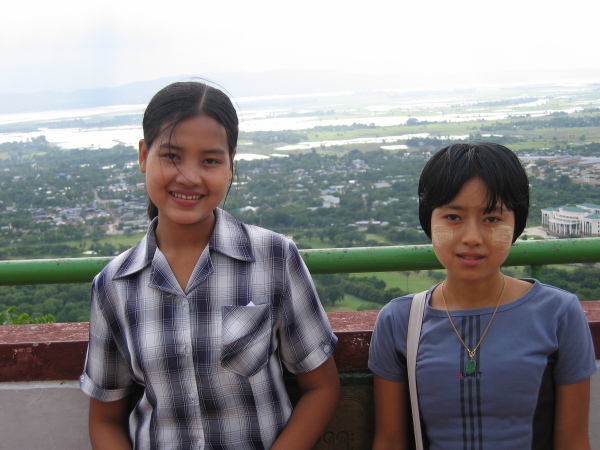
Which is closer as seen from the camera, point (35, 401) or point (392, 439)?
point (392, 439)

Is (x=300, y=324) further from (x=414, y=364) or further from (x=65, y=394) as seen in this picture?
(x=65, y=394)

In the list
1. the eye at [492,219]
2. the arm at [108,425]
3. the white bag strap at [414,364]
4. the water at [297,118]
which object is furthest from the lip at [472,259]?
the water at [297,118]

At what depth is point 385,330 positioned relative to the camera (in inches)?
75.3

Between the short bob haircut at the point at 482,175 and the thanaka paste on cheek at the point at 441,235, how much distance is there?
0.07 metres

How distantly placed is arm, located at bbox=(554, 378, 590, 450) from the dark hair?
4.08 ft

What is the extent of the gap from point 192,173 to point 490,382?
42.0 inches

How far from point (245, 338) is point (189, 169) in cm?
53

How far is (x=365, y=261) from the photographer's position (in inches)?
93.2

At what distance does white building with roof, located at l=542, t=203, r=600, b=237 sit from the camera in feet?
8.86

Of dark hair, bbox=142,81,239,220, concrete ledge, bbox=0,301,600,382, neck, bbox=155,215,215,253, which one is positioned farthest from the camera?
concrete ledge, bbox=0,301,600,382

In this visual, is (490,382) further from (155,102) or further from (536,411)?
(155,102)

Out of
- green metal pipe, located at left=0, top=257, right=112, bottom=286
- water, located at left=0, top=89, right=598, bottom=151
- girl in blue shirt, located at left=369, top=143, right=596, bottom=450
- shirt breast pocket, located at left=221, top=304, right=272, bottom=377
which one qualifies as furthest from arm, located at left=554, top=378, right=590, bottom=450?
water, located at left=0, top=89, right=598, bottom=151

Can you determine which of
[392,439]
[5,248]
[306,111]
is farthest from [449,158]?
[306,111]

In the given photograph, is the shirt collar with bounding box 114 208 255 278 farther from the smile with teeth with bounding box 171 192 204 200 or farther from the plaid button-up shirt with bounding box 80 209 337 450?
the smile with teeth with bounding box 171 192 204 200
